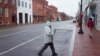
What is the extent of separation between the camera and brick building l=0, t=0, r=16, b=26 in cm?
6034

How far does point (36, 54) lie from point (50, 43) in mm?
1137

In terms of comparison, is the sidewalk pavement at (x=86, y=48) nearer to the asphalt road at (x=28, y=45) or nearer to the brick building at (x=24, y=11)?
the asphalt road at (x=28, y=45)

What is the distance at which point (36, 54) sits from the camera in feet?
40.2

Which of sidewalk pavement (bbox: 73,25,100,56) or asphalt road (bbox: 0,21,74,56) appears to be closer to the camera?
sidewalk pavement (bbox: 73,25,100,56)

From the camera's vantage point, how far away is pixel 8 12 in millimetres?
62594

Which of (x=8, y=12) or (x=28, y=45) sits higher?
(x=8, y=12)

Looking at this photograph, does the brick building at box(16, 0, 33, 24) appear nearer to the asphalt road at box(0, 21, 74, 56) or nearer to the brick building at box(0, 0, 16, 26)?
the brick building at box(0, 0, 16, 26)

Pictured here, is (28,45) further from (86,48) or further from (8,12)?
(8,12)

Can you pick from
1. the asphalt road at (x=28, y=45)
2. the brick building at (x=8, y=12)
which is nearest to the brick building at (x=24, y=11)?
the brick building at (x=8, y=12)

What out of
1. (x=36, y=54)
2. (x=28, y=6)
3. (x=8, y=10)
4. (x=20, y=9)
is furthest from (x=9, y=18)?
(x=36, y=54)

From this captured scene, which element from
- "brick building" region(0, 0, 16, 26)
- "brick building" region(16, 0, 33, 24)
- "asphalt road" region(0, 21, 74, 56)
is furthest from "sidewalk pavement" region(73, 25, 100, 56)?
"brick building" region(16, 0, 33, 24)

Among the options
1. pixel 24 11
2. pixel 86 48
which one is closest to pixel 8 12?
pixel 24 11

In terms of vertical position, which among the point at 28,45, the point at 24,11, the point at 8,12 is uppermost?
the point at 24,11

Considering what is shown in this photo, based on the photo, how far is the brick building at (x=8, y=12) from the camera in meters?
60.3
